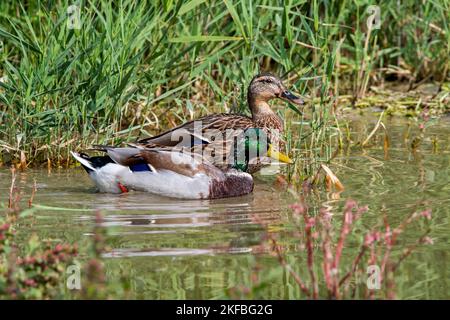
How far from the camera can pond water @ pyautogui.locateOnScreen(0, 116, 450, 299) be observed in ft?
19.1

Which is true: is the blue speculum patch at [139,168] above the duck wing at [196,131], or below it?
below

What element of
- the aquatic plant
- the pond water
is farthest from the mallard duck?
the aquatic plant

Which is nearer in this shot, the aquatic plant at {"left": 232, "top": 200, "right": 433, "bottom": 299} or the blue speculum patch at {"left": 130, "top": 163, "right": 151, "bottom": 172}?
the aquatic plant at {"left": 232, "top": 200, "right": 433, "bottom": 299}

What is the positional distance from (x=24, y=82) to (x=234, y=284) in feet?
11.2

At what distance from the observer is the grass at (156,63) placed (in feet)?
28.3

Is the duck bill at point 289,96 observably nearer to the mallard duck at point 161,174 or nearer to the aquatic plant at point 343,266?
the mallard duck at point 161,174

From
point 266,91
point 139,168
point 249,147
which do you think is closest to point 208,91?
point 266,91

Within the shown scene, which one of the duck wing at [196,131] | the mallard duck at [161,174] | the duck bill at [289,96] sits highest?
the duck bill at [289,96]

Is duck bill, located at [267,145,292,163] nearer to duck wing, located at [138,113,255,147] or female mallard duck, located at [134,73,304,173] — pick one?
female mallard duck, located at [134,73,304,173]

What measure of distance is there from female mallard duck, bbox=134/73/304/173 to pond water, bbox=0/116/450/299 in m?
0.47

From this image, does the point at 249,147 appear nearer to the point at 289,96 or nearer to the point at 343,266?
the point at 289,96

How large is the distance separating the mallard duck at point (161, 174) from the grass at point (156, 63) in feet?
1.53

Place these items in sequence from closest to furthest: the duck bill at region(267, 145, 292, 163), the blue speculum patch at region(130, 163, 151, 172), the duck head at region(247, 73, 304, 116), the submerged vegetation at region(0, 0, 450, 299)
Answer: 1. the submerged vegetation at region(0, 0, 450, 299)
2. the blue speculum patch at region(130, 163, 151, 172)
3. the duck bill at region(267, 145, 292, 163)
4. the duck head at region(247, 73, 304, 116)

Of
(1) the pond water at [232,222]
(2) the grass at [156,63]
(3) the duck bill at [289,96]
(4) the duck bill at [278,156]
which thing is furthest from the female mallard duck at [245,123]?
(1) the pond water at [232,222]
